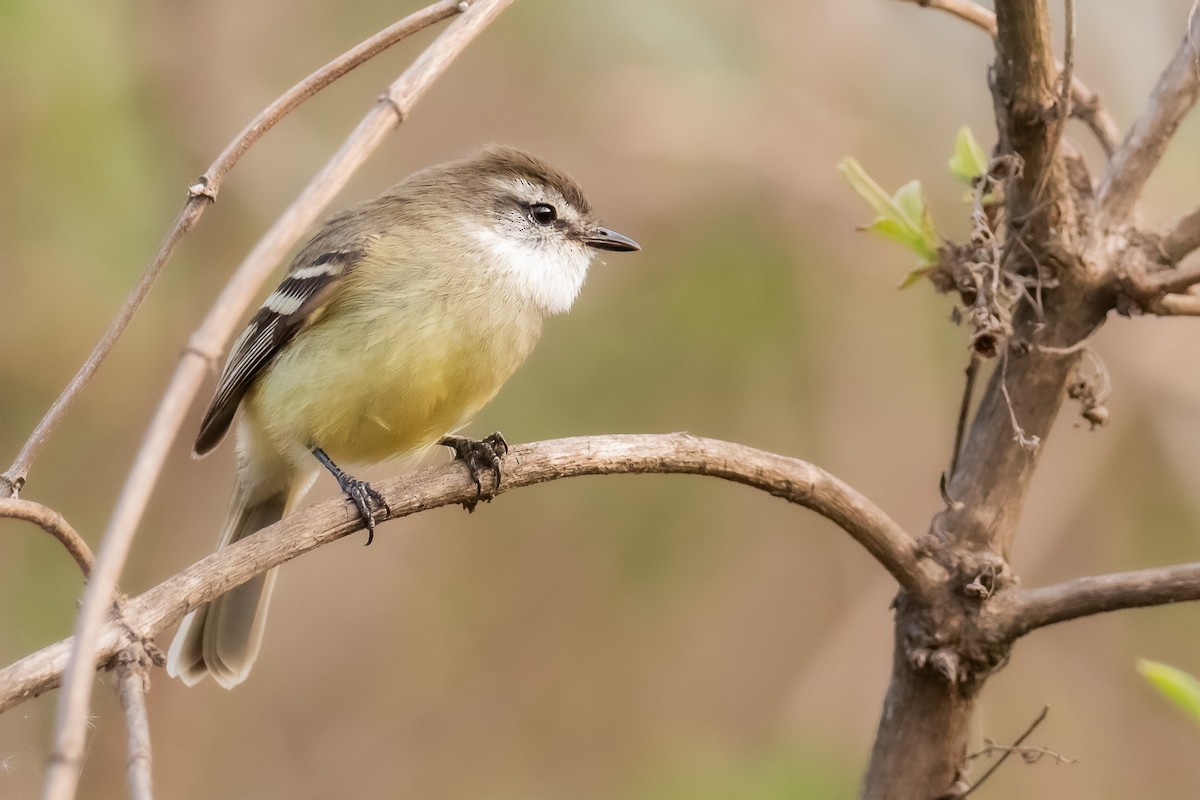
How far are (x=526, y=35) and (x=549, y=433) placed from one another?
1.80 meters

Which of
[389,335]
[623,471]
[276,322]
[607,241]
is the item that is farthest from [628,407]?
[623,471]

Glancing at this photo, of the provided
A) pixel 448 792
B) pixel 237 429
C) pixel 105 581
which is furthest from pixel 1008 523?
pixel 448 792

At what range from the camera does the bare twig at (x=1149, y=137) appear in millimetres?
2555

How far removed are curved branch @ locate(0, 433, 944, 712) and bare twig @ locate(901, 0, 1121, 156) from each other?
3.36 feet

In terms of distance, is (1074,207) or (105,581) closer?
(105,581)

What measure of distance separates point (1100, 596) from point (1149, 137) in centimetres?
99

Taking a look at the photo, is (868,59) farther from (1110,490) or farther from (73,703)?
(73,703)

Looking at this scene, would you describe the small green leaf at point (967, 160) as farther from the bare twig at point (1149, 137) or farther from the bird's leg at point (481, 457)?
the bird's leg at point (481, 457)

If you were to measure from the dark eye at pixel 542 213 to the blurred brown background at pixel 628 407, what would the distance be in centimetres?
107

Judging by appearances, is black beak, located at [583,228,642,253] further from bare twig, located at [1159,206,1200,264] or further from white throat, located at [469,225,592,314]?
bare twig, located at [1159,206,1200,264]

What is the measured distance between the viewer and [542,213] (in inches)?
169

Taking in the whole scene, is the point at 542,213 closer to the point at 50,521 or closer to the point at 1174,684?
the point at 50,521

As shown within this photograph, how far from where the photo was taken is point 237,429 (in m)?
4.33

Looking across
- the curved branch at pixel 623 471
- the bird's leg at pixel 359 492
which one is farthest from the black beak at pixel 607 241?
the curved branch at pixel 623 471
